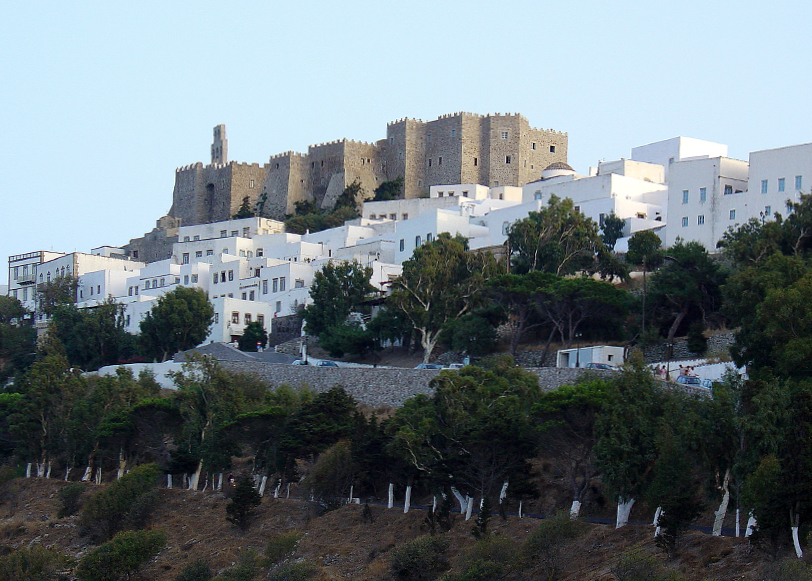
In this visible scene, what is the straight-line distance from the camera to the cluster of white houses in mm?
54531

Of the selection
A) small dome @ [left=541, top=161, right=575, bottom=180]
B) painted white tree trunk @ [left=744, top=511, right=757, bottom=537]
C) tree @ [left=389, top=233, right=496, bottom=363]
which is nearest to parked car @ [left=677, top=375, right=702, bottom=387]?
painted white tree trunk @ [left=744, top=511, right=757, bottom=537]

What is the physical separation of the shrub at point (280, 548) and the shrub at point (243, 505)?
2618 millimetres

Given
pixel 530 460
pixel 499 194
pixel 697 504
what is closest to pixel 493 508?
pixel 530 460

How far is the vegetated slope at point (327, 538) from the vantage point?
26250 mm

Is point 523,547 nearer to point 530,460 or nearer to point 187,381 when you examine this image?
point 530,460

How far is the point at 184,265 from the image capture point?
7138 cm

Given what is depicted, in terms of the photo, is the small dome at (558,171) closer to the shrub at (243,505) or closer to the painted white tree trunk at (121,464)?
the painted white tree trunk at (121,464)

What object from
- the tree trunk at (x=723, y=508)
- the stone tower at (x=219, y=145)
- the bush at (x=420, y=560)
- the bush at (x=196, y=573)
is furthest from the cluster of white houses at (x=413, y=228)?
the stone tower at (x=219, y=145)

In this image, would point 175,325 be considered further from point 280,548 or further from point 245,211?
point 245,211

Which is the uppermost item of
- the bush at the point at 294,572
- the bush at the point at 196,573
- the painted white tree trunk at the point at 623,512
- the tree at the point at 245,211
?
the tree at the point at 245,211

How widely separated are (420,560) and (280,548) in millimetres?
5101

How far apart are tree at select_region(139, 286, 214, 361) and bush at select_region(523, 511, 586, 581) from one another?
103 ft

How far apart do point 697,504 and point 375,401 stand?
726 inches

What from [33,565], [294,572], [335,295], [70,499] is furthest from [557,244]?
[33,565]
